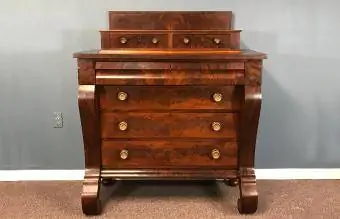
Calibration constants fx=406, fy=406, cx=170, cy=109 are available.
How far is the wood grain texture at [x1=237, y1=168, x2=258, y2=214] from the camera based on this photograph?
196 cm

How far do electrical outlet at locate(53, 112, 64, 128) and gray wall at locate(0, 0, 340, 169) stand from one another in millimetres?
25

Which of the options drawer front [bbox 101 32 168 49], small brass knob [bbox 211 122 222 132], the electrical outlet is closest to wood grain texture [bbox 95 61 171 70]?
drawer front [bbox 101 32 168 49]

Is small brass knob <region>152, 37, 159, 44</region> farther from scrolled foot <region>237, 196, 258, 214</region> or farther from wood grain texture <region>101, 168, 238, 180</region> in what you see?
scrolled foot <region>237, 196, 258, 214</region>

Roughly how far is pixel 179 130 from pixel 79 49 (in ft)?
2.82

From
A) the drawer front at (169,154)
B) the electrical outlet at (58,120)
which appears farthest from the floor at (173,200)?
the electrical outlet at (58,120)

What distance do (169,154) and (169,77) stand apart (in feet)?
1.26

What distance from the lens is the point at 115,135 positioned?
1971 millimetres

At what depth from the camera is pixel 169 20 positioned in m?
2.28

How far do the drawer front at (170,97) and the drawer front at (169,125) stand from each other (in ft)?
0.13

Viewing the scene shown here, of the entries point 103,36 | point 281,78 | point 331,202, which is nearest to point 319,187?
point 331,202

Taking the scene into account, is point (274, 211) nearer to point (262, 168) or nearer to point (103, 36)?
point (262, 168)

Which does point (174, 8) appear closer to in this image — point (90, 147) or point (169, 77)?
point (169, 77)

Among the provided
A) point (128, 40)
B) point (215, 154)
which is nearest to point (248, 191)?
point (215, 154)

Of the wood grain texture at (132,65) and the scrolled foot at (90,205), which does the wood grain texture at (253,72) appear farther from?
the scrolled foot at (90,205)
